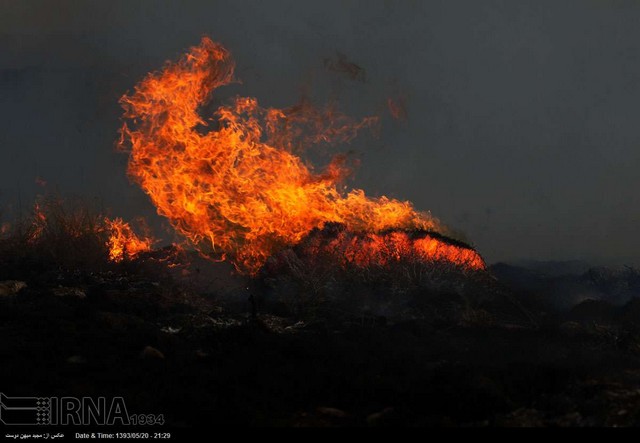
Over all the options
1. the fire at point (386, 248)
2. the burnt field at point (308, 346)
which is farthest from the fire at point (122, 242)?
the fire at point (386, 248)

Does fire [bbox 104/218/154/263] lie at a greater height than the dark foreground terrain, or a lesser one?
greater

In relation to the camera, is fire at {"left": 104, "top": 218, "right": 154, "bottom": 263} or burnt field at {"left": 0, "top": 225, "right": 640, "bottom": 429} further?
fire at {"left": 104, "top": 218, "right": 154, "bottom": 263}

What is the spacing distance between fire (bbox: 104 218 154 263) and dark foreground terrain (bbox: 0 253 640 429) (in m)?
1.60

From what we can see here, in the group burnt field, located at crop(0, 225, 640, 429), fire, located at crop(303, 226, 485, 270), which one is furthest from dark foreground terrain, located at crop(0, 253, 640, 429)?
fire, located at crop(303, 226, 485, 270)

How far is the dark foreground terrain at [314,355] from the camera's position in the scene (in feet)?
27.2

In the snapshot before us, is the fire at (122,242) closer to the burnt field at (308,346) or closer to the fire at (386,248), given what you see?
the burnt field at (308,346)

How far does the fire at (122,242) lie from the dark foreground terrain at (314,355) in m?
1.60

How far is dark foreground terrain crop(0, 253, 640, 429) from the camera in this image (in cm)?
830

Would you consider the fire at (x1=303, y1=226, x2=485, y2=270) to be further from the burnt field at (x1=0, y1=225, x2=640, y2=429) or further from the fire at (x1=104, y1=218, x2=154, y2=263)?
the fire at (x1=104, y1=218, x2=154, y2=263)

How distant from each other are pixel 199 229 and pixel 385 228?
590 centimetres

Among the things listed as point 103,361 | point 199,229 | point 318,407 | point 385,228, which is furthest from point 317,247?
point 318,407

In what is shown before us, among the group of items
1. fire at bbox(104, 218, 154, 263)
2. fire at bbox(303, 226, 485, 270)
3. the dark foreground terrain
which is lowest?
the dark foreground terrain

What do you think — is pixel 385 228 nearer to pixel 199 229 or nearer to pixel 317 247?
pixel 317 247

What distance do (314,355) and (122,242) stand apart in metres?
11.4
